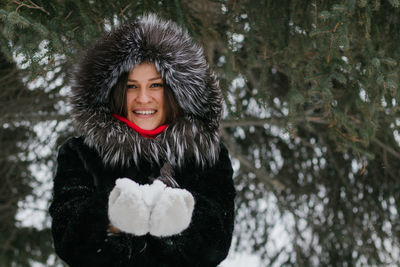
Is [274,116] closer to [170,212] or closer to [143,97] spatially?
[143,97]

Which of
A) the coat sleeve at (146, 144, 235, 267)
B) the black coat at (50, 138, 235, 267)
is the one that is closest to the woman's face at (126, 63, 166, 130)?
the black coat at (50, 138, 235, 267)

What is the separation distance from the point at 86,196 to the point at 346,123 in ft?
5.69

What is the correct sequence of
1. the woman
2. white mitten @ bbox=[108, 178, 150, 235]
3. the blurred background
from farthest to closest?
1. the blurred background
2. the woman
3. white mitten @ bbox=[108, 178, 150, 235]

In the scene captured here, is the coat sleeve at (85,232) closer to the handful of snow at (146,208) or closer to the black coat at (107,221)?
the black coat at (107,221)

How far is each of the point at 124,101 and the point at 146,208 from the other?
2.05ft

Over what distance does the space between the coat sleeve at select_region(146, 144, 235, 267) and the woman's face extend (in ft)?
1.01

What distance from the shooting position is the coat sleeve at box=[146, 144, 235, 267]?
1.90 m

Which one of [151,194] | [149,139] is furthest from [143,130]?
[151,194]

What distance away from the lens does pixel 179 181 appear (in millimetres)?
2123

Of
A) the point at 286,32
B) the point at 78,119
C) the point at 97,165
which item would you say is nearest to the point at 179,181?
the point at 97,165

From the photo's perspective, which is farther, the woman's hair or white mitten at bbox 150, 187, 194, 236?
the woman's hair

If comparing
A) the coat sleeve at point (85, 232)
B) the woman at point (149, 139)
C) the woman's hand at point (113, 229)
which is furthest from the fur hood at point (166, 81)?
the woman's hand at point (113, 229)

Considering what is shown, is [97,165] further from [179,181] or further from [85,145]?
[179,181]

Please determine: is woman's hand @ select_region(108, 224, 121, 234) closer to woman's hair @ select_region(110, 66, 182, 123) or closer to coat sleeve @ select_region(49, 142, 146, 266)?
coat sleeve @ select_region(49, 142, 146, 266)
